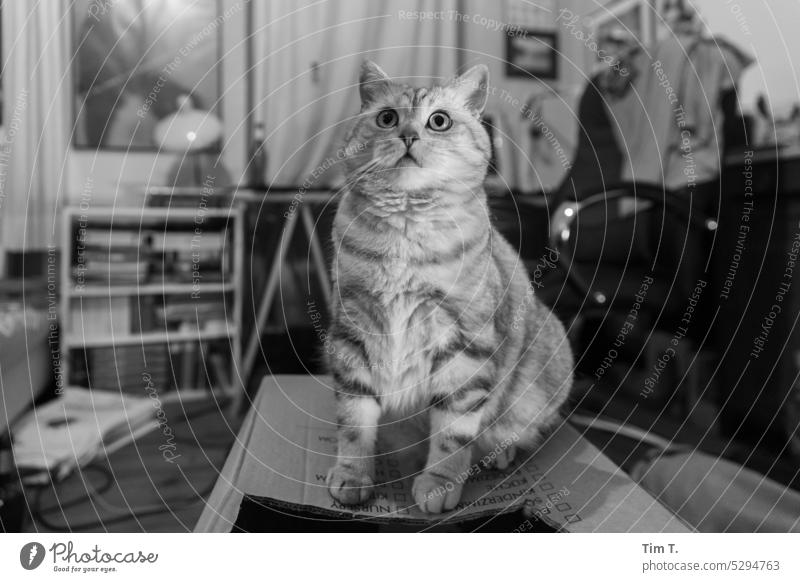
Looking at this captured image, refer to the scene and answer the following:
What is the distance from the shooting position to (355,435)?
57cm

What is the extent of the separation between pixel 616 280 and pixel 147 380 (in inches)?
26.8

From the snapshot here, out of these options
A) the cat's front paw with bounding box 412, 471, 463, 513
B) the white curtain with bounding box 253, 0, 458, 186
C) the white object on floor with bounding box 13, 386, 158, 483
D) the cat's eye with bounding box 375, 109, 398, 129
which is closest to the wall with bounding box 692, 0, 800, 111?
the white curtain with bounding box 253, 0, 458, 186

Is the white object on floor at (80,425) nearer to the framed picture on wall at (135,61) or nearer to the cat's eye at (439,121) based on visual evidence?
the framed picture on wall at (135,61)

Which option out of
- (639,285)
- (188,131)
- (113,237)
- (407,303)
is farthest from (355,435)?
(113,237)

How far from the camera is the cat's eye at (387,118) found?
0.52 metres

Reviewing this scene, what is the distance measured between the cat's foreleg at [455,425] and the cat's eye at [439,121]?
0.80 feet

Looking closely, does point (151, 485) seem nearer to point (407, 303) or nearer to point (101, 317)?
point (101, 317)

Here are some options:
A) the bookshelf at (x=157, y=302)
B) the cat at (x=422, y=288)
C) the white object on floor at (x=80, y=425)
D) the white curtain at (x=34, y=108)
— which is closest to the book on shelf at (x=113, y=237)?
the bookshelf at (x=157, y=302)

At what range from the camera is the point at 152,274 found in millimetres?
825

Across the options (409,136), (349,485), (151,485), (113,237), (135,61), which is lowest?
(151,485)

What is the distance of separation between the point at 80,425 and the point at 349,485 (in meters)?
0.49

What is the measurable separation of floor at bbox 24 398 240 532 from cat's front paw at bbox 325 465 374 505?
0.48ft

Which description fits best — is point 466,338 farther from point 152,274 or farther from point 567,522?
point 152,274

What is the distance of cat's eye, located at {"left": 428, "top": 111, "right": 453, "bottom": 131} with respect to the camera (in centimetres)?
51
